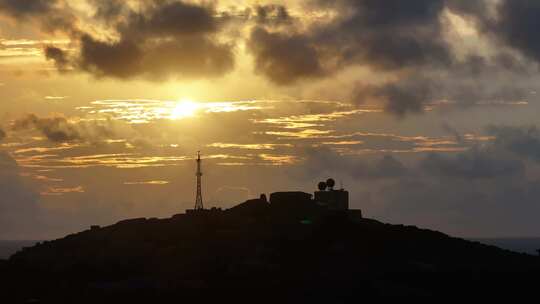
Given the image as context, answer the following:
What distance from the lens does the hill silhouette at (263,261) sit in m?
112

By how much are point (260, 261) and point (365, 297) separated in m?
13.3

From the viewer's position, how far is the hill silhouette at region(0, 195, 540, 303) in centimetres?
11206

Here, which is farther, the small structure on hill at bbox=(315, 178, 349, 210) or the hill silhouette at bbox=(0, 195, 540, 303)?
the small structure on hill at bbox=(315, 178, 349, 210)

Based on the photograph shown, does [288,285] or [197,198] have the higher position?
[197,198]

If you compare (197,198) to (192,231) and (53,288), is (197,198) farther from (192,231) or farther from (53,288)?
(53,288)

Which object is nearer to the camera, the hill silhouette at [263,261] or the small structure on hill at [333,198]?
the hill silhouette at [263,261]

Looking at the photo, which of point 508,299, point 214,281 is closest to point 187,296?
point 214,281

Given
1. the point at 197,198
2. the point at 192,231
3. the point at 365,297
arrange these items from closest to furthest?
the point at 365,297 < the point at 192,231 < the point at 197,198

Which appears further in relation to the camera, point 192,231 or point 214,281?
point 192,231

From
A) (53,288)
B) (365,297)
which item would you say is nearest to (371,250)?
(365,297)

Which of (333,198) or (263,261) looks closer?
(263,261)

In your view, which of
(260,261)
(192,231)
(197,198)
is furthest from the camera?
(197,198)

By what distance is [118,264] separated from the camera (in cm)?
11944

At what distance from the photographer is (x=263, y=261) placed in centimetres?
11719
